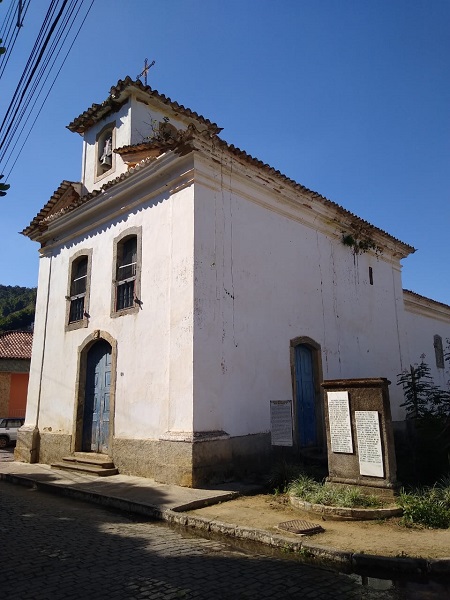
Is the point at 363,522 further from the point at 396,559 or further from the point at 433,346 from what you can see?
the point at 433,346

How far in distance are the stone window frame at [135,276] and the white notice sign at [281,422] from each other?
11.1 feet

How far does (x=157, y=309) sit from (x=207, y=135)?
3484mm

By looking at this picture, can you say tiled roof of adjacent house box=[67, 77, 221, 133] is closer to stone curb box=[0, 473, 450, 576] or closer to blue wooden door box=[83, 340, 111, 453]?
blue wooden door box=[83, 340, 111, 453]

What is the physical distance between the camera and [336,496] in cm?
616

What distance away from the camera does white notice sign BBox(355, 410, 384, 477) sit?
20.9ft

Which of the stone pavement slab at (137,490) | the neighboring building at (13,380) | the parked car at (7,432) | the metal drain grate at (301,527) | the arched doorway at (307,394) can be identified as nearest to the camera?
the metal drain grate at (301,527)

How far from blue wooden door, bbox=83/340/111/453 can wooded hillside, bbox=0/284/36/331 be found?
37.7 meters

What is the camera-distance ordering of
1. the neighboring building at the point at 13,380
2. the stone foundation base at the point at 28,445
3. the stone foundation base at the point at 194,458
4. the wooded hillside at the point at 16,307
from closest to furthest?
the stone foundation base at the point at 194,458, the stone foundation base at the point at 28,445, the neighboring building at the point at 13,380, the wooded hillside at the point at 16,307

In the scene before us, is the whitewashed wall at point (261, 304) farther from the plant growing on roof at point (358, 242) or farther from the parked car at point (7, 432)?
the parked car at point (7, 432)

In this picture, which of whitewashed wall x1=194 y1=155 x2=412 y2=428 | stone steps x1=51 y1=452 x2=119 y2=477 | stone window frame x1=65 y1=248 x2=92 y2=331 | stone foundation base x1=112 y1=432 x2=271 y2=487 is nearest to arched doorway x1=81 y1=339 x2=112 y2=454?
stone steps x1=51 y1=452 x2=119 y2=477

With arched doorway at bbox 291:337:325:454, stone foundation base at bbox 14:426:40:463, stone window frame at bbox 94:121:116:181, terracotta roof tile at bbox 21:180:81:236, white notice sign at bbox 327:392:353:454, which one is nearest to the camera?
white notice sign at bbox 327:392:353:454

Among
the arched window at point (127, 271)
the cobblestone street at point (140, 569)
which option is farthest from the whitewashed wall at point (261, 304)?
the cobblestone street at point (140, 569)

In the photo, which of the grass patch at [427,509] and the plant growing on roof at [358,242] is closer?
the grass patch at [427,509]

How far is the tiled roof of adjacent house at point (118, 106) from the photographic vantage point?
1182 centimetres
